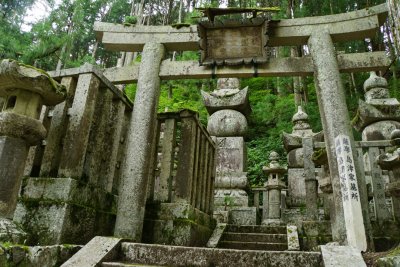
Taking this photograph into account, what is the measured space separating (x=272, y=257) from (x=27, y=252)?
221cm

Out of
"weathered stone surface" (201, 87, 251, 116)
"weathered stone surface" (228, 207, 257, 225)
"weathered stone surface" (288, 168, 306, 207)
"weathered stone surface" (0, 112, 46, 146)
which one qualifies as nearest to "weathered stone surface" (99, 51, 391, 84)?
"weathered stone surface" (0, 112, 46, 146)

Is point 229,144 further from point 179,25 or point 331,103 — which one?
point 331,103

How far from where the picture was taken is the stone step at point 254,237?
17.4ft

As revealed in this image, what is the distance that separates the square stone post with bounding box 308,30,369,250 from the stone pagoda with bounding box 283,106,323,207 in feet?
13.9

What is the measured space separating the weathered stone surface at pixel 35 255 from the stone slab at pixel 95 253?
12 cm

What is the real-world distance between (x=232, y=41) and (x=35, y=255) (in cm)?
428

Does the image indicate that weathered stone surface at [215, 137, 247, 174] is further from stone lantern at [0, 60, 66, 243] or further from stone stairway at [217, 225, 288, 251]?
stone lantern at [0, 60, 66, 243]

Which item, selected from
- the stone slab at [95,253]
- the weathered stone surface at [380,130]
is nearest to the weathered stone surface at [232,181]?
the weathered stone surface at [380,130]

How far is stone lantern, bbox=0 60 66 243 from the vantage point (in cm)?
285

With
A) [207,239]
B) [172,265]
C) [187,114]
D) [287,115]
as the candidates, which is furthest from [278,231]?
[287,115]

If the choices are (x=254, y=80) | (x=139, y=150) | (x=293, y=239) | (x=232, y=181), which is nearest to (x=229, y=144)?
(x=232, y=181)

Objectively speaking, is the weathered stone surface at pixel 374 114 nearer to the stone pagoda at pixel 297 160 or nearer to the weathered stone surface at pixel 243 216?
the stone pagoda at pixel 297 160

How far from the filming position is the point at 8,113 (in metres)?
2.87

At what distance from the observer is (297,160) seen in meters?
9.66
